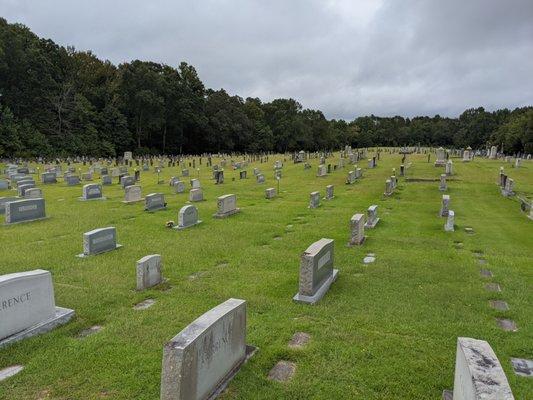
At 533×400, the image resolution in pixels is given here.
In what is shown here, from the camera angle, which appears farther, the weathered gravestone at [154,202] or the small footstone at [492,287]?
the weathered gravestone at [154,202]

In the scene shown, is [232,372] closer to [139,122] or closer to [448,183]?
[448,183]

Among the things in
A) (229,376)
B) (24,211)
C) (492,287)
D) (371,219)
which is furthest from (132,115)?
(229,376)

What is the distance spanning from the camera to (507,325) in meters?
7.42

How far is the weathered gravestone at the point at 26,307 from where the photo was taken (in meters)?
6.58

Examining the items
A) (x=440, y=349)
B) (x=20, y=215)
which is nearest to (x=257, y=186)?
(x=20, y=215)

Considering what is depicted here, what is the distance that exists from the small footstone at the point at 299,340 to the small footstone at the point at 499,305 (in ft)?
13.7

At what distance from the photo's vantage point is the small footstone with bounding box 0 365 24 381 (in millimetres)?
5627

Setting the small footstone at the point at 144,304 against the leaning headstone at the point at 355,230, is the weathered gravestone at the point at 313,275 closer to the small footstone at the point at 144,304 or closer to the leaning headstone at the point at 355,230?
the small footstone at the point at 144,304

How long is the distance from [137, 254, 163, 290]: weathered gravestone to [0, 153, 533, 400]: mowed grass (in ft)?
1.05

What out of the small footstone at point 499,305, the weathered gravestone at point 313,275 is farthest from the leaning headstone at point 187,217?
the small footstone at point 499,305

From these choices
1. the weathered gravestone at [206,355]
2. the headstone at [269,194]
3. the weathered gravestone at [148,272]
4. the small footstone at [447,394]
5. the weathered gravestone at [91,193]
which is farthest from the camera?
the headstone at [269,194]

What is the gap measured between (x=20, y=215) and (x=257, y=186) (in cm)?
1665

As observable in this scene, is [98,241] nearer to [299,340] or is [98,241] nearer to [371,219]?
[299,340]

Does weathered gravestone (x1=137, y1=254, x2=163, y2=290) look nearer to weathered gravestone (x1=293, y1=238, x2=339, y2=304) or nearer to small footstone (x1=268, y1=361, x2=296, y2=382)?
weathered gravestone (x1=293, y1=238, x2=339, y2=304)
